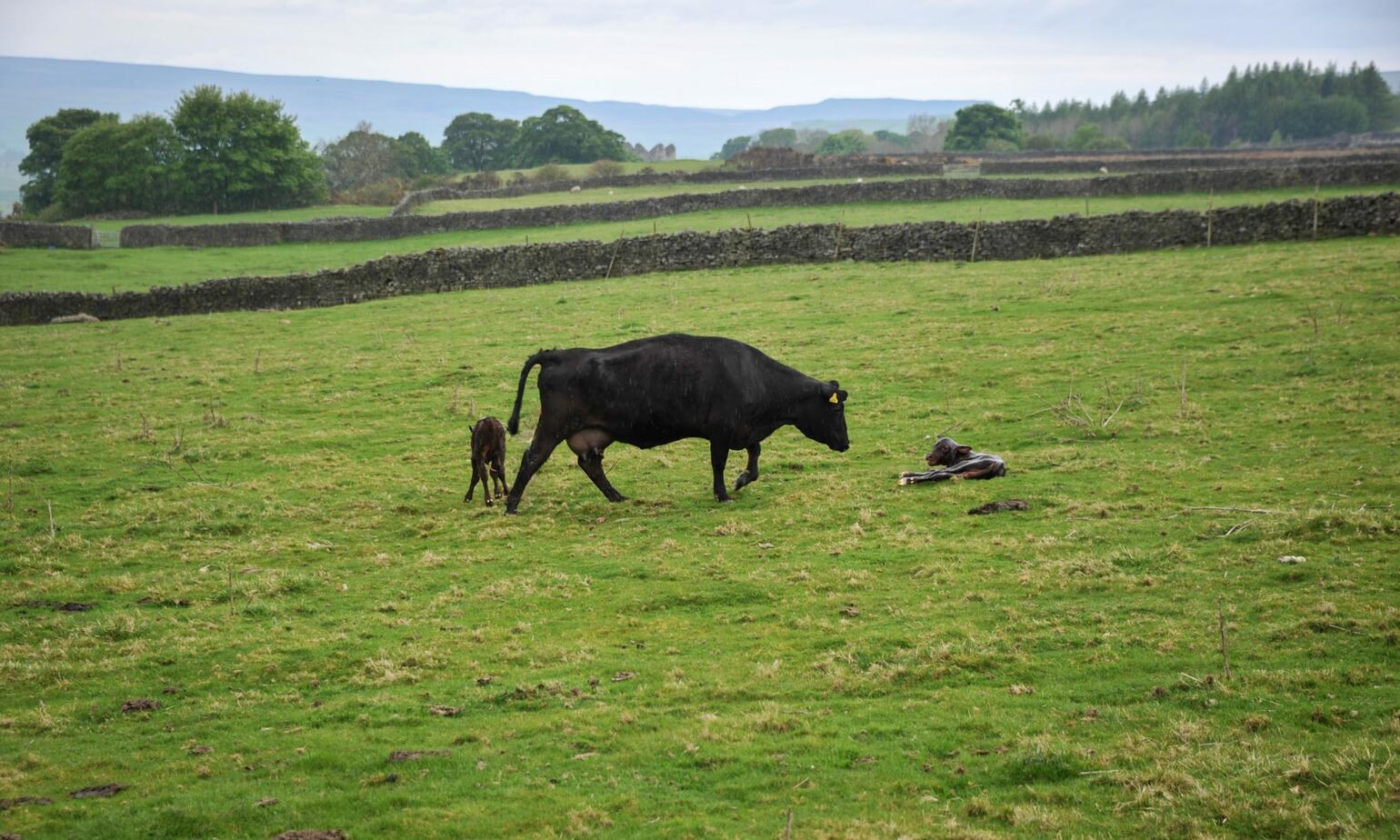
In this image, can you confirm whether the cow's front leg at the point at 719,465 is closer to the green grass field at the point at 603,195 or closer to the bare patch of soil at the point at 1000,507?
the bare patch of soil at the point at 1000,507

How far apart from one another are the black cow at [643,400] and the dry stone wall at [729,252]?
Answer: 22.5 m

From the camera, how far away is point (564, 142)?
364ft

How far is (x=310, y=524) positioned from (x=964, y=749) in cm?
912

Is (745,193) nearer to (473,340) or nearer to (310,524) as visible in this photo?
(473,340)

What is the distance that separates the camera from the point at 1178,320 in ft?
74.4

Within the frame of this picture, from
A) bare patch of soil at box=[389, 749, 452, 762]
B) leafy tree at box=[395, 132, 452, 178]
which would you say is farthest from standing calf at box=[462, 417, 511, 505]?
leafy tree at box=[395, 132, 452, 178]

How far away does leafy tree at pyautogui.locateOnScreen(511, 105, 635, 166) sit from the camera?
110875mm

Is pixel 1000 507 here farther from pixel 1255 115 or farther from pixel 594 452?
pixel 1255 115

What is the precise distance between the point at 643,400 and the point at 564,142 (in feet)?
333

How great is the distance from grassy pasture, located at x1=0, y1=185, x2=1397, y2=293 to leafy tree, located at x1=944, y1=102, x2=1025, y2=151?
198 feet

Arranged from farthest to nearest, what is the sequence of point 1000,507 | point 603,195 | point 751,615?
point 603,195
point 1000,507
point 751,615

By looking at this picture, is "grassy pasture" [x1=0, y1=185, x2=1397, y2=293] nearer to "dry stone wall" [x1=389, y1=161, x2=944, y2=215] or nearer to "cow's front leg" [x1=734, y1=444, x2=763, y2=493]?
"dry stone wall" [x1=389, y1=161, x2=944, y2=215]

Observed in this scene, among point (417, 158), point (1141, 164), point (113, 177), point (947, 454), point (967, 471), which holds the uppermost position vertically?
point (417, 158)

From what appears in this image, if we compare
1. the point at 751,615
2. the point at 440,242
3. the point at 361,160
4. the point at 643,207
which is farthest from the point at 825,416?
the point at 361,160
